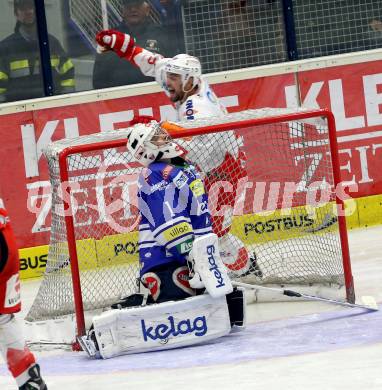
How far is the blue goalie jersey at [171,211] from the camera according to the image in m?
6.11

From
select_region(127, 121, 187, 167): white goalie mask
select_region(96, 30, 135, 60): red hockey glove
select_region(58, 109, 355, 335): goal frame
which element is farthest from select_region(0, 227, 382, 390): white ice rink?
select_region(96, 30, 135, 60): red hockey glove

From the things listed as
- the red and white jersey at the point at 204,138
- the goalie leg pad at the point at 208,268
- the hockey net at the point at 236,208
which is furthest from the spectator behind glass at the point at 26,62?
the goalie leg pad at the point at 208,268

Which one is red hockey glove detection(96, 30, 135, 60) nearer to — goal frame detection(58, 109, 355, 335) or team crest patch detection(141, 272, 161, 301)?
goal frame detection(58, 109, 355, 335)

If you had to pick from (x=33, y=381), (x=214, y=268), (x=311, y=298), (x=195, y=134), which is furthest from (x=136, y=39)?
(x=33, y=381)

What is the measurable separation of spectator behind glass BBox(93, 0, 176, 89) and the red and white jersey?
5.31ft

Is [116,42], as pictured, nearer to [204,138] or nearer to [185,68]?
[185,68]

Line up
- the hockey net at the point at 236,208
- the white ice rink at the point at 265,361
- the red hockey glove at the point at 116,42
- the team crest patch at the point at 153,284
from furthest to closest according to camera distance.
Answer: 1. the red hockey glove at the point at 116,42
2. the hockey net at the point at 236,208
3. the team crest patch at the point at 153,284
4. the white ice rink at the point at 265,361

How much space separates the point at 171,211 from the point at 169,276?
32 centimetres

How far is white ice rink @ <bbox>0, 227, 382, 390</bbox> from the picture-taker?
5.23 metres

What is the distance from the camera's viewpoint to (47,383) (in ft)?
18.4

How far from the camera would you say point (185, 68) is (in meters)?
7.31

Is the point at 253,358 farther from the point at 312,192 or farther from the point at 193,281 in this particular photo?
the point at 312,192

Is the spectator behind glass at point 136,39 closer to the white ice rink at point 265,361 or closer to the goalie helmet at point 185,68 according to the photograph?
the goalie helmet at point 185,68

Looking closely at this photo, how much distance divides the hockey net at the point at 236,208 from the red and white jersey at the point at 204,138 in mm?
16
